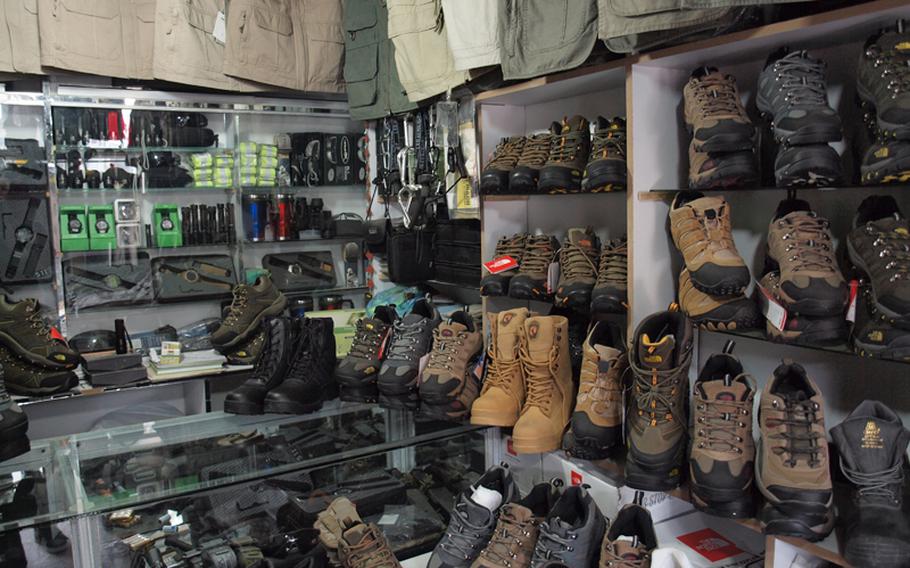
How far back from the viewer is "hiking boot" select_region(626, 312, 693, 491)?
5.82ft

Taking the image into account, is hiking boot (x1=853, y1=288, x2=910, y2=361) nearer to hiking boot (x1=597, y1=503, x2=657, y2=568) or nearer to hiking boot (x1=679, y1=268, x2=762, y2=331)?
hiking boot (x1=679, y1=268, x2=762, y2=331)

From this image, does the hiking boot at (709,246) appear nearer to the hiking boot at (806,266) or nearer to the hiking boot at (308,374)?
the hiking boot at (806,266)

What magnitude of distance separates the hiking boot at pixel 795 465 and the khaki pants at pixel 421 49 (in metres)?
2.08

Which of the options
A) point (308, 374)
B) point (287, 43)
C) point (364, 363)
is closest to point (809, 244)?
point (364, 363)

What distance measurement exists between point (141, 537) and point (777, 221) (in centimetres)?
186

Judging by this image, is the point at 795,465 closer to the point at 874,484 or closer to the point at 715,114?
the point at 874,484

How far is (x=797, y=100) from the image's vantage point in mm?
1696

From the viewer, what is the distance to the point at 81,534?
1.73m

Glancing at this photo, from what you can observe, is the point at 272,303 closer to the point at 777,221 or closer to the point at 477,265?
the point at 477,265

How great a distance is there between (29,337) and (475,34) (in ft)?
7.38

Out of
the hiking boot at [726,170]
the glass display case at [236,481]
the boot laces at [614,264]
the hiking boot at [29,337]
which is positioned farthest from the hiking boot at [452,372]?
the hiking boot at [29,337]

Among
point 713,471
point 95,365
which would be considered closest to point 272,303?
point 95,365

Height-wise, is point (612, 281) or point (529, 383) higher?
point (612, 281)

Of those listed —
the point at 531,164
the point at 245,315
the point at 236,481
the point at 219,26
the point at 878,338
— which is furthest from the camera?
the point at 219,26
